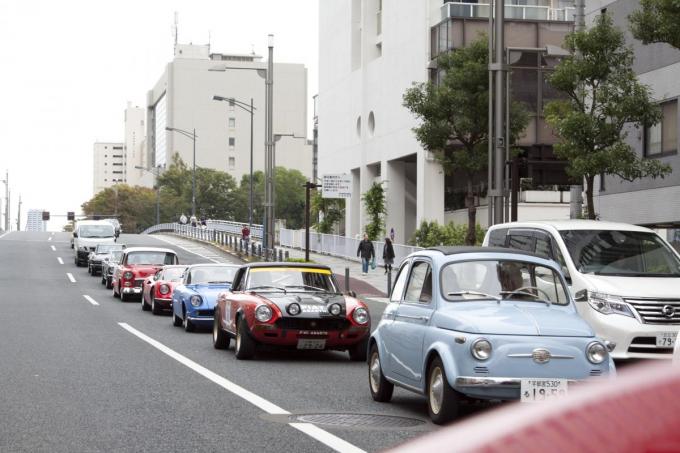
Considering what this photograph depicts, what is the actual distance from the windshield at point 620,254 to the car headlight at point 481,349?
17.0 ft

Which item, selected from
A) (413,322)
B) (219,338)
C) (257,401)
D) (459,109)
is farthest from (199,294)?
(459,109)

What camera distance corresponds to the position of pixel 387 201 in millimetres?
62969

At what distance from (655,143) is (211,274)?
1314cm

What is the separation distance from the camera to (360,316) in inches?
632

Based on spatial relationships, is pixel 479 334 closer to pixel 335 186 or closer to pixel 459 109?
pixel 459 109

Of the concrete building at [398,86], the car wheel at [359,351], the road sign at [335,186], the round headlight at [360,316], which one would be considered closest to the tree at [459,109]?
the concrete building at [398,86]

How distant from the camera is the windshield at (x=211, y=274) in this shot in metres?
23.2

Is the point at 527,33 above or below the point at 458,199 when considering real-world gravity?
above

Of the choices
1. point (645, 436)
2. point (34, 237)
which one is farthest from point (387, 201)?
point (645, 436)

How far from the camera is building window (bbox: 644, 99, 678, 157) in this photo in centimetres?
2958

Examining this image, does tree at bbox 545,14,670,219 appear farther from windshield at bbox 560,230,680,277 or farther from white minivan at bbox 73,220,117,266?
white minivan at bbox 73,220,117,266

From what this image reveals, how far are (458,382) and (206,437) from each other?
2054mm

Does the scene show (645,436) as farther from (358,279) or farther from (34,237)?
(34,237)

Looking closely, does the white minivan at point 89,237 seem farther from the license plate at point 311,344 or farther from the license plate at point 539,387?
the license plate at point 539,387
